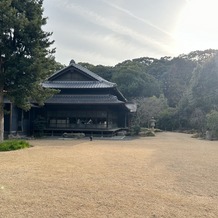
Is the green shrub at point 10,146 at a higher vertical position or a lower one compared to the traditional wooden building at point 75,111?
lower

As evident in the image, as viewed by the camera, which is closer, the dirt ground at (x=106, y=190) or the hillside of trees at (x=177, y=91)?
the dirt ground at (x=106, y=190)

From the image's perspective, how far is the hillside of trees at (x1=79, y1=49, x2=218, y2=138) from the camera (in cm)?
3456

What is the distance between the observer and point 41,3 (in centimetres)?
1689

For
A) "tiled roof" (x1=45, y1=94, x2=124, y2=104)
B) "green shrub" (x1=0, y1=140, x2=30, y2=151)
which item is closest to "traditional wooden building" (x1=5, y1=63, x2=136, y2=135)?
"tiled roof" (x1=45, y1=94, x2=124, y2=104)

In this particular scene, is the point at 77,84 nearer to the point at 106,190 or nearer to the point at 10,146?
the point at 10,146

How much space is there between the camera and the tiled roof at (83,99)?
24.5 meters

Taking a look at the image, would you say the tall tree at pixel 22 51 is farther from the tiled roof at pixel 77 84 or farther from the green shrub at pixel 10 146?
the tiled roof at pixel 77 84

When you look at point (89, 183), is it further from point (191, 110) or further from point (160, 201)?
point (191, 110)

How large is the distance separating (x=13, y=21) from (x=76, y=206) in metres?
12.9

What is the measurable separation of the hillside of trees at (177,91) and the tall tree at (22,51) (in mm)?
16062

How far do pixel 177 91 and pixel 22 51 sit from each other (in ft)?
133

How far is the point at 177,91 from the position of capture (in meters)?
52.8

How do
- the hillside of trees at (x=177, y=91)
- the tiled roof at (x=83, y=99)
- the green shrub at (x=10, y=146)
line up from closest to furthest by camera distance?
the green shrub at (x=10, y=146) → the tiled roof at (x=83, y=99) → the hillside of trees at (x=177, y=91)

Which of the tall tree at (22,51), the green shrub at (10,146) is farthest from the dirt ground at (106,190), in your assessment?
the tall tree at (22,51)
